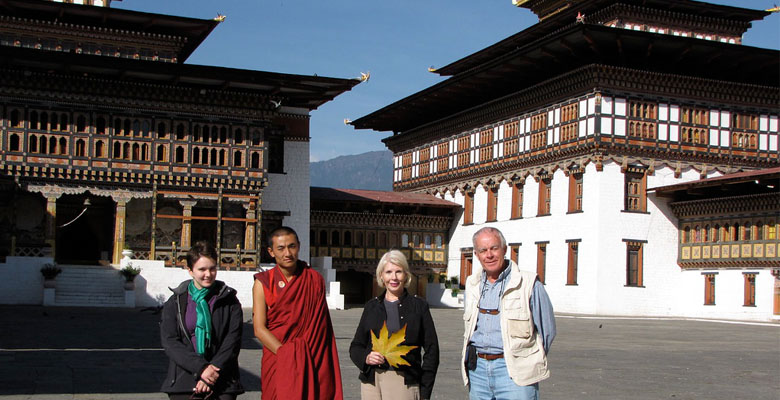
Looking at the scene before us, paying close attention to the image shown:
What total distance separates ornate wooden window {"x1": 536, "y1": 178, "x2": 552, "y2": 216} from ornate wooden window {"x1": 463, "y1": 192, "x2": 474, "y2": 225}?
6.60 meters

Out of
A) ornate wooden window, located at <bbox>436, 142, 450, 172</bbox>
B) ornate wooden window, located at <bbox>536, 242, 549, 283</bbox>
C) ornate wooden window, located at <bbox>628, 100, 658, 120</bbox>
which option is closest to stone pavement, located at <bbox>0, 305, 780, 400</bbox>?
ornate wooden window, located at <bbox>628, 100, 658, 120</bbox>

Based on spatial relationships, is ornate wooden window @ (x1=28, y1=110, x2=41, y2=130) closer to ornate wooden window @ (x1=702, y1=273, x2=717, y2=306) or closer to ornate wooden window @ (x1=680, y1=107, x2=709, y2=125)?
ornate wooden window @ (x1=680, y1=107, x2=709, y2=125)

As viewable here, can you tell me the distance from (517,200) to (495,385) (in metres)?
39.2

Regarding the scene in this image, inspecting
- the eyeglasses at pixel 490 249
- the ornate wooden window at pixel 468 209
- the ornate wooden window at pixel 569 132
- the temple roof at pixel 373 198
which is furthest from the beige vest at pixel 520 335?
the ornate wooden window at pixel 468 209

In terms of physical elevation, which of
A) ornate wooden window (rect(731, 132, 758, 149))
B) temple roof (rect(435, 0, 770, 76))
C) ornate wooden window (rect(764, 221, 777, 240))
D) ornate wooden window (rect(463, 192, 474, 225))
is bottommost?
ornate wooden window (rect(764, 221, 777, 240))

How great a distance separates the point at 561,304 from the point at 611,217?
4.56 meters

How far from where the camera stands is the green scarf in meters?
7.08

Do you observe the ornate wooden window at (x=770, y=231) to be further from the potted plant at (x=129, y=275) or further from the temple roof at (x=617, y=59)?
the potted plant at (x=129, y=275)

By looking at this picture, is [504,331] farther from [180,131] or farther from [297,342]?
[180,131]

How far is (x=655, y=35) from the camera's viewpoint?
127ft

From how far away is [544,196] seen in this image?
43594 mm

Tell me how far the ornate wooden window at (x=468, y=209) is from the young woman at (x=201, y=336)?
42768 millimetres

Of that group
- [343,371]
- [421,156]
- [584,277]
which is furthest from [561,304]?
[343,371]

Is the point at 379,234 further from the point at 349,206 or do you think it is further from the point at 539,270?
the point at 539,270
